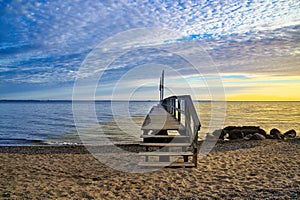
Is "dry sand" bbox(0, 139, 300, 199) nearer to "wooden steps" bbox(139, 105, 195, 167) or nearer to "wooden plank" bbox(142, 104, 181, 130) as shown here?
"wooden steps" bbox(139, 105, 195, 167)

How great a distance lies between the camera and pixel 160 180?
20.5 feet

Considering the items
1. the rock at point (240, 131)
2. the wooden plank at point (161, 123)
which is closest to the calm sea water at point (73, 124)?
the rock at point (240, 131)

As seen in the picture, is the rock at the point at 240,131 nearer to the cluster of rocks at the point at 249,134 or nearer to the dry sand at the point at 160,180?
the cluster of rocks at the point at 249,134

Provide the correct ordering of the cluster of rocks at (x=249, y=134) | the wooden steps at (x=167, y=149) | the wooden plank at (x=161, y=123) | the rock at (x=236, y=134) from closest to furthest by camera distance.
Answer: the wooden steps at (x=167, y=149) < the wooden plank at (x=161, y=123) < the cluster of rocks at (x=249, y=134) < the rock at (x=236, y=134)

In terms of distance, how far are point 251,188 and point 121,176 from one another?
2927mm

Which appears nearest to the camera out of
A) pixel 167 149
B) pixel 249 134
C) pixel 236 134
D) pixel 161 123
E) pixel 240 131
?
pixel 167 149

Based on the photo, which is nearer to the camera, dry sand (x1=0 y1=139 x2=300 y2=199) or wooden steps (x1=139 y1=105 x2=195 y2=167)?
dry sand (x1=0 y1=139 x2=300 y2=199)

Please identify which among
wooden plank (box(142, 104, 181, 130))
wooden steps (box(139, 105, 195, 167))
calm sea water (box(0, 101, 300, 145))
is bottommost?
calm sea water (box(0, 101, 300, 145))

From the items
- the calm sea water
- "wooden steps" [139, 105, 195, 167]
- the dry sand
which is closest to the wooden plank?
"wooden steps" [139, 105, 195, 167]

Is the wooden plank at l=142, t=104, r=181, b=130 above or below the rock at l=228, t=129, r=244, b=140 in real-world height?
above

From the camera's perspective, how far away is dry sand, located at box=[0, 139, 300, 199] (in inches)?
212

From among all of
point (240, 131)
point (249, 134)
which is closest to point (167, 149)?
point (249, 134)

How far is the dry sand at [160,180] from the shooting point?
5.39 m

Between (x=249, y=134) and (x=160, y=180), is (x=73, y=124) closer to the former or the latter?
(x=249, y=134)
